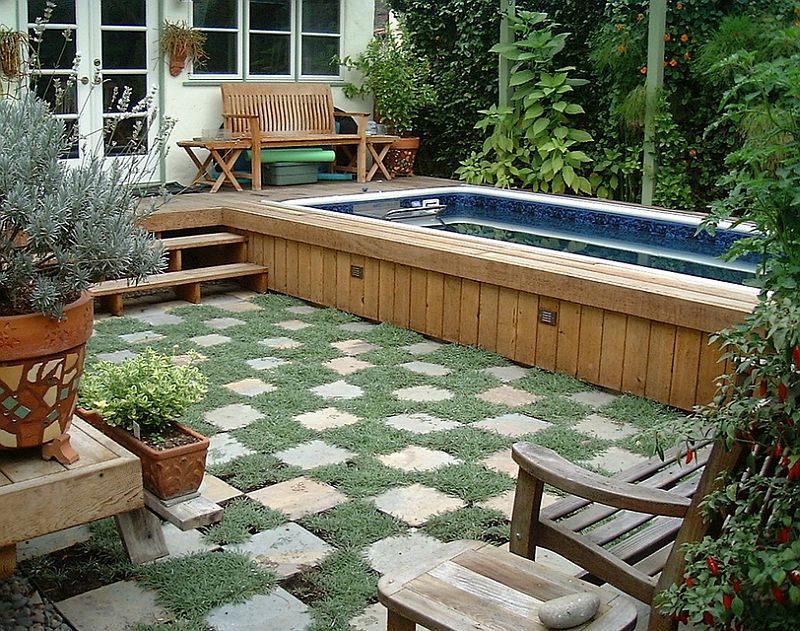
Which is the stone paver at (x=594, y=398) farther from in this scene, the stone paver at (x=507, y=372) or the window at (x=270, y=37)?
the window at (x=270, y=37)

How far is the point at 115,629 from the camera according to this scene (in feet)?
8.14

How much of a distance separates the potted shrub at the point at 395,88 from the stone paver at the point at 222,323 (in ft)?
13.5

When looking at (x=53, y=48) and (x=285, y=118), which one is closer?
(x=53, y=48)

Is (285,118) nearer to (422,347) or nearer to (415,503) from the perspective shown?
(422,347)

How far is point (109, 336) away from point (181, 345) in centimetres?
44

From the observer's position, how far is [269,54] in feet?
30.7

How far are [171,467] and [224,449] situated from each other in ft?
3.22

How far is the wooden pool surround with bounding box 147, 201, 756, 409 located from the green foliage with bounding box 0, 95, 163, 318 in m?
2.59

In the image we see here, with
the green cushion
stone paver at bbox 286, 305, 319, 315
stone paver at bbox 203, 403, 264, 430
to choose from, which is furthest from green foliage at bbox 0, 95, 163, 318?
the green cushion

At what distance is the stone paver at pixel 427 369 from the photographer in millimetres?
4746

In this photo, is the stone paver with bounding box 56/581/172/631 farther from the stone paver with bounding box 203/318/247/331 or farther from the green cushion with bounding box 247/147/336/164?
the green cushion with bounding box 247/147/336/164

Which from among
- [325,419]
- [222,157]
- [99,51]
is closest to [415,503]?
[325,419]

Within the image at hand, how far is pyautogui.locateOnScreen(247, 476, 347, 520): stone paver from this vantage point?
10.5 feet

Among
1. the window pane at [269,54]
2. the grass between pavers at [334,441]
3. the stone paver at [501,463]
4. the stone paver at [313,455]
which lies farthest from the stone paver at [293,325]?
the window pane at [269,54]
